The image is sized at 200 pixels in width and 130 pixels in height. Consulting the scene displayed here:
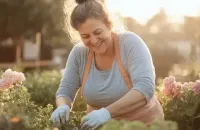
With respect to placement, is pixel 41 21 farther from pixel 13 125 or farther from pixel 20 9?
pixel 13 125

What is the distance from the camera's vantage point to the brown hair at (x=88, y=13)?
3.52m

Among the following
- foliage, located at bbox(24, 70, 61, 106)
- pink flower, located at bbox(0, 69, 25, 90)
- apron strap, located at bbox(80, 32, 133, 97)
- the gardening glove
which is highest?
foliage, located at bbox(24, 70, 61, 106)

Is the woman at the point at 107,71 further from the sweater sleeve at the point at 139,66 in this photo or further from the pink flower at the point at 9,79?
the pink flower at the point at 9,79

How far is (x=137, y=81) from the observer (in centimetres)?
338

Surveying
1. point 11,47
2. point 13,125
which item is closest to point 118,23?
point 13,125

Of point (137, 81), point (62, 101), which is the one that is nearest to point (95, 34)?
point (137, 81)

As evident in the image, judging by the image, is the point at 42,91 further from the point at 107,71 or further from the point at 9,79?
the point at 107,71

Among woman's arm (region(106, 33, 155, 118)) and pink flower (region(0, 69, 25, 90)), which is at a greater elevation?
pink flower (region(0, 69, 25, 90))

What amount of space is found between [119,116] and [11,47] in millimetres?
25929

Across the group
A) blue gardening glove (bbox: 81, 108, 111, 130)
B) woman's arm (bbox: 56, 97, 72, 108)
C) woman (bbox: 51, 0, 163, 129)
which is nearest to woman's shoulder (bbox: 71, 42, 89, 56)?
woman (bbox: 51, 0, 163, 129)

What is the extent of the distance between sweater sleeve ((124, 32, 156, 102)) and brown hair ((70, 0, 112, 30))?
8.2 inches

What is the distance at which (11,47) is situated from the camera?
94.7ft

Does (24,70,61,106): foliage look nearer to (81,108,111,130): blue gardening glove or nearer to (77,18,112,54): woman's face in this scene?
(77,18,112,54): woman's face

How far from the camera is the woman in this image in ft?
11.0
